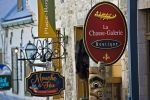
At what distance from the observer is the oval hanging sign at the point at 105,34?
32.1ft

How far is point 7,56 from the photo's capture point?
24.3 m

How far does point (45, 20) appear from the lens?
15617mm

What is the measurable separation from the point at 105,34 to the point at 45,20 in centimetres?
573

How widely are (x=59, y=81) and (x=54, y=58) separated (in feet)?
11.7

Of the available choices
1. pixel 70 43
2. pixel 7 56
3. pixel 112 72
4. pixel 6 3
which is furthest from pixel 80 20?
pixel 6 3

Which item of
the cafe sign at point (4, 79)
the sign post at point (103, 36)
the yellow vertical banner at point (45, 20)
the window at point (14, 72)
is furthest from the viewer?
the window at point (14, 72)

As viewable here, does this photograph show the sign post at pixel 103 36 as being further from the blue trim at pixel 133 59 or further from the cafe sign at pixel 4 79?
the cafe sign at pixel 4 79

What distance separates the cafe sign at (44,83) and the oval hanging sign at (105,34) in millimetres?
2592

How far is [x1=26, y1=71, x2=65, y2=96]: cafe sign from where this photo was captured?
475 inches

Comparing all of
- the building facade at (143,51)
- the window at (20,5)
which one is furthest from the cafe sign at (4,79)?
the window at (20,5)

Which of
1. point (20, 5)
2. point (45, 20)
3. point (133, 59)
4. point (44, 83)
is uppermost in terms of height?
point (20, 5)

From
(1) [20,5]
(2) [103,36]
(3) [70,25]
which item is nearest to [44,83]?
(2) [103,36]

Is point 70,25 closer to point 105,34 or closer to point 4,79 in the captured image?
point 4,79

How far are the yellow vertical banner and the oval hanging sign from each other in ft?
17.7
